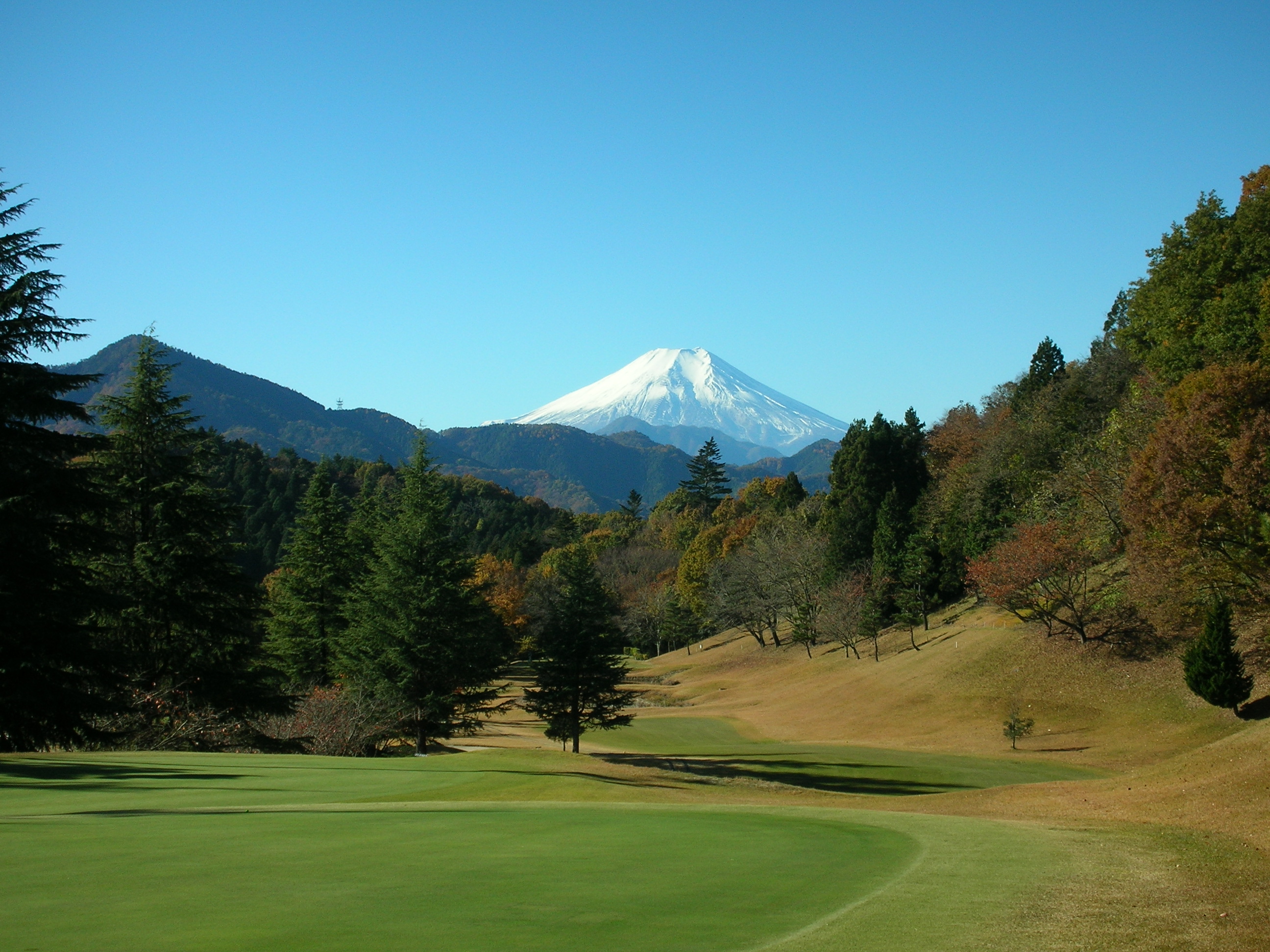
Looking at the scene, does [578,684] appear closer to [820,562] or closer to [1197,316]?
[1197,316]

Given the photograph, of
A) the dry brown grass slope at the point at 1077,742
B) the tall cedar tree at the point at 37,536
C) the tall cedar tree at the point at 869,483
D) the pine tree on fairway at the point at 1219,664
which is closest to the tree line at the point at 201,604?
the tall cedar tree at the point at 37,536

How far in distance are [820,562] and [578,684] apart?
112 ft

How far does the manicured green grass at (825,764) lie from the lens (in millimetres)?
28547

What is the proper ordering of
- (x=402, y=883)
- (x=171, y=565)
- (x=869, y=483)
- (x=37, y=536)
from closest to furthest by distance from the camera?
(x=402, y=883)
(x=37, y=536)
(x=171, y=565)
(x=869, y=483)

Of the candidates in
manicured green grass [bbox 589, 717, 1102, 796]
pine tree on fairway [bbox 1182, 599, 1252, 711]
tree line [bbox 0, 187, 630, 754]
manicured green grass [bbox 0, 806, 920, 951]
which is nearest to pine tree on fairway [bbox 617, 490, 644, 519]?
tree line [bbox 0, 187, 630, 754]

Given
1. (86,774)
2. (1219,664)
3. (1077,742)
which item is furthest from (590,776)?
(1077,742)

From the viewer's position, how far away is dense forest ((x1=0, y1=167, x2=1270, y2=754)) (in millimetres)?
19703

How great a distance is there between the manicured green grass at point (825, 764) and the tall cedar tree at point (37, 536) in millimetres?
17612

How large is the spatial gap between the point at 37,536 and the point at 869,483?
56.6 m

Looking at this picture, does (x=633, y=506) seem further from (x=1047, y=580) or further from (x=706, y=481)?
(x=1047, y=580)

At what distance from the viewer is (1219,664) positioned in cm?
2705

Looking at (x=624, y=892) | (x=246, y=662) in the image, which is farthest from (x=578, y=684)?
(x=624, y=892)

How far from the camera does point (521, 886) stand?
6.93 meters

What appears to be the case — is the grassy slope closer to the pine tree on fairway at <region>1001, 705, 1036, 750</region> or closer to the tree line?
the tree line
